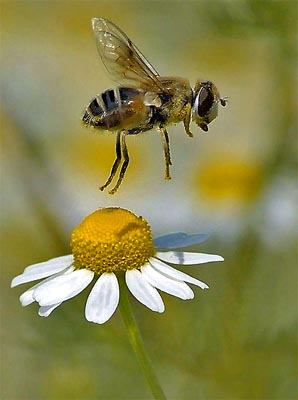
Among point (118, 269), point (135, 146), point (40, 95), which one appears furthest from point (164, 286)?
point (40, 95)

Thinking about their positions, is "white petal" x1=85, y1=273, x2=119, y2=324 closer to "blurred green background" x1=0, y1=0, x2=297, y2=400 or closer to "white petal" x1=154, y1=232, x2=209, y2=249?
"white petal" x1=154, y1=232, x2=209, y2=249

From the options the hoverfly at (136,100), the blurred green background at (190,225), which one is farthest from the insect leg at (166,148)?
the blurred green background at (190,225)

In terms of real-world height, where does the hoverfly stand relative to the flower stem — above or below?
above

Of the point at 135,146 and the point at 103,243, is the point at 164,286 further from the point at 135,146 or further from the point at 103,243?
the point at 135,146

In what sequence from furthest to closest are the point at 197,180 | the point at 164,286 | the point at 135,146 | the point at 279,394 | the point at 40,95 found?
the point at 40,95 < the point at 135,146 < the point at 197,180 < the point at 279,394 < the point at 164,286

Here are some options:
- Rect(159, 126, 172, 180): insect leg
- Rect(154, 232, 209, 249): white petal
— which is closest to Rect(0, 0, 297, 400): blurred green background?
Rect(154, 232, 209, 249): white petal

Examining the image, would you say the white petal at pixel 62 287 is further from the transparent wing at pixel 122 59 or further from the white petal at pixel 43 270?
the transparent wing at pixel 122 59

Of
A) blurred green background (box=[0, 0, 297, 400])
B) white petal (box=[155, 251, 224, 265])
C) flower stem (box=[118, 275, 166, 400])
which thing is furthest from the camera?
blurred green background (box=[0, 0, 297, 400])
